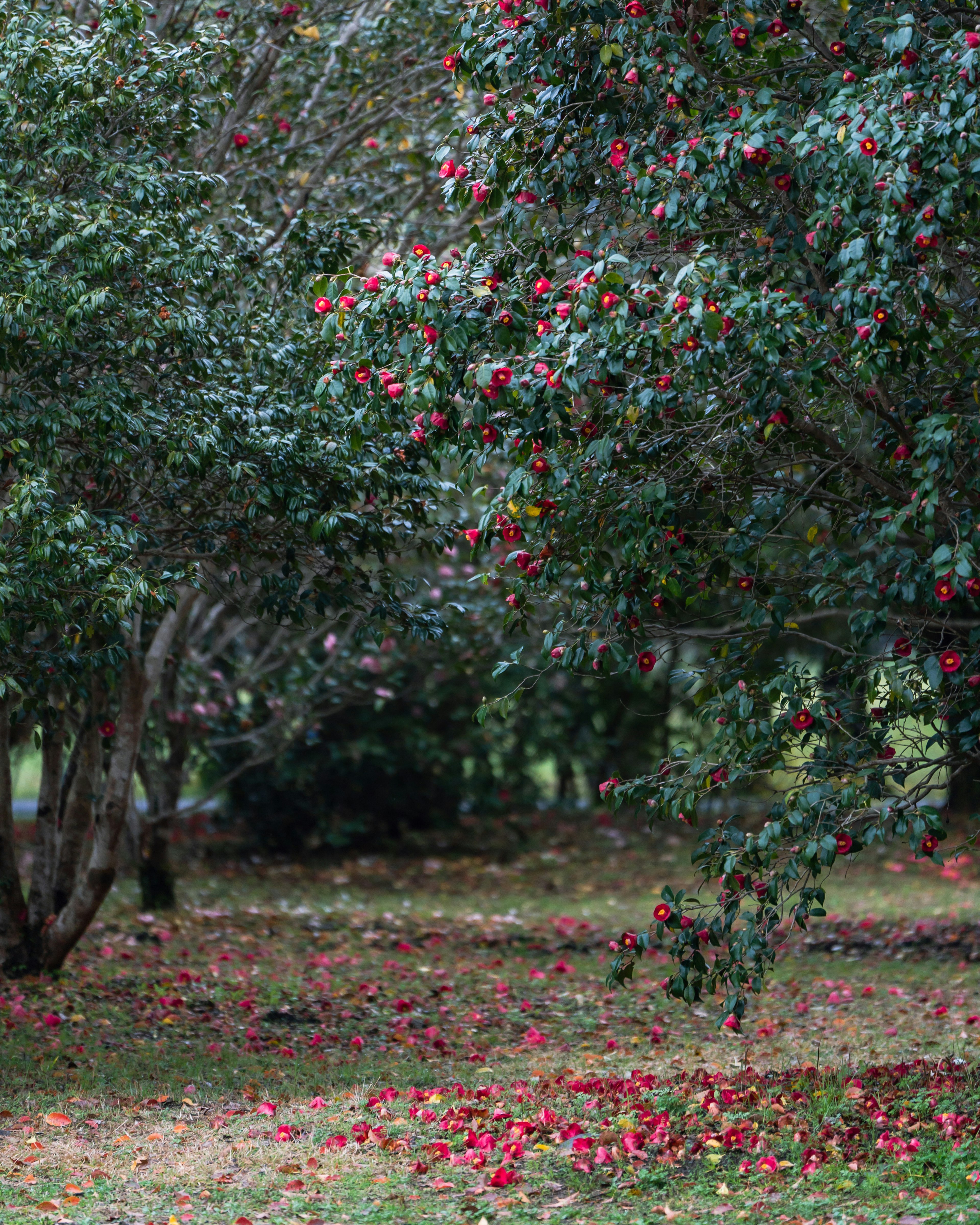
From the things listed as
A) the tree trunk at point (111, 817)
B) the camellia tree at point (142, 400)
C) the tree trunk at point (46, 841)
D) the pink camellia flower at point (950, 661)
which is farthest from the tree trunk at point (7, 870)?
the pink camellia flower at point (950, 661)

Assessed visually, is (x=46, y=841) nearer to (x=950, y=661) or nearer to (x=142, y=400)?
(x=142, y=400)

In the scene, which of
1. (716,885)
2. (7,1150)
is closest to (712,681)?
(7,1150)

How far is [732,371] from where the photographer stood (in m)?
4.70

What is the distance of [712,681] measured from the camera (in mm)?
5121

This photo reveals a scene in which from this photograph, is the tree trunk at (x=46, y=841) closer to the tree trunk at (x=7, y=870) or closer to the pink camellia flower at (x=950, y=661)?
the tree trunk at (x=7, y=870)

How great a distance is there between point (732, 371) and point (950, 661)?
134 centimetres

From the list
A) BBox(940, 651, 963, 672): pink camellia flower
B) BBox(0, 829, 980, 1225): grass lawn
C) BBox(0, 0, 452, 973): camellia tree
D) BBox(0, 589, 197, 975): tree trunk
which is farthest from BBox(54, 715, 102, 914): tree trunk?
BBox(940, 651, 963, 672): pink camellia flower

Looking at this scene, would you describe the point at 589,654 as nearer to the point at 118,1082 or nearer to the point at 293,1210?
the point at 293,1210

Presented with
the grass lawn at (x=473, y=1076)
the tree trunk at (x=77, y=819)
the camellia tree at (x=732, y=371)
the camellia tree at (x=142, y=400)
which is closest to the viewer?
the camellia tree at (x=732, y=371)

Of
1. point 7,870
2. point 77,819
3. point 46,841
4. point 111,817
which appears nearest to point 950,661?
point 111,817

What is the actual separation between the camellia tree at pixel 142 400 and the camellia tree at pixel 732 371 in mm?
673

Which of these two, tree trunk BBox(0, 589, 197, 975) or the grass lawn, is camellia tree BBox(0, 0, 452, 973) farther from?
the grass lawn

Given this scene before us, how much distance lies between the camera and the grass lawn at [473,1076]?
4480mm

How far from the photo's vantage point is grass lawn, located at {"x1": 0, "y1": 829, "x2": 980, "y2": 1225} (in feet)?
14.7
